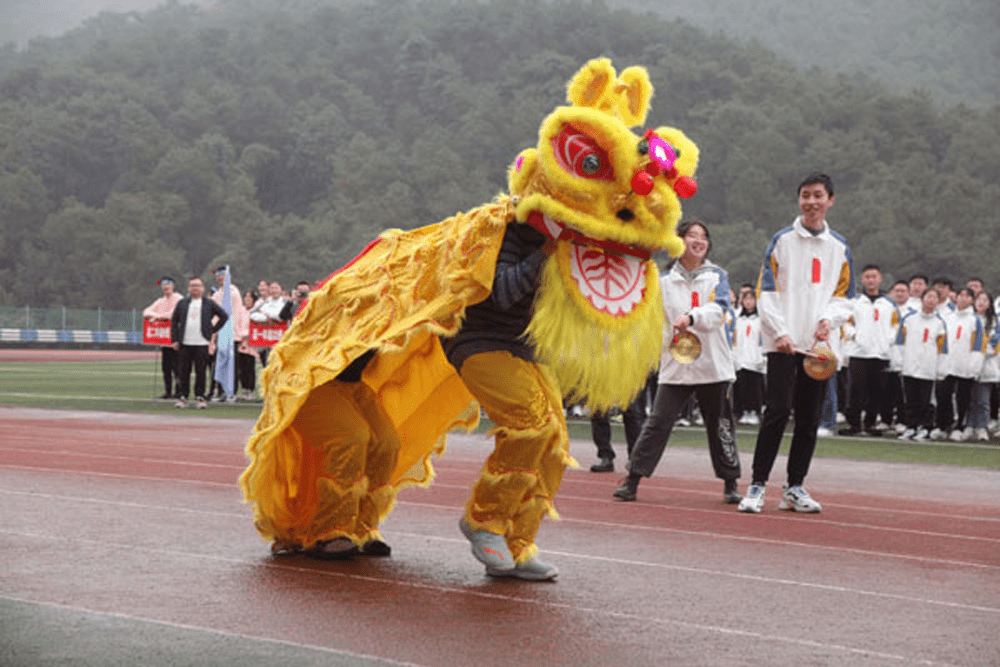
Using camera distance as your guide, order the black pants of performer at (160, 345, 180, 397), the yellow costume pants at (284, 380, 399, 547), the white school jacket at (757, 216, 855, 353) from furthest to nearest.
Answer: the black pants of performer at (160, 345, 180, 397) < the white school jacket at (757, 216, 855, 353) < the yellow costume pants at (284, 380, 399, 547)

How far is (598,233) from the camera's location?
641 centimetres

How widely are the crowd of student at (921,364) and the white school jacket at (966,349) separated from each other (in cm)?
1

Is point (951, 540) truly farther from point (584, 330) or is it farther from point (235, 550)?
point (235, 550)

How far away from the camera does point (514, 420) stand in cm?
667

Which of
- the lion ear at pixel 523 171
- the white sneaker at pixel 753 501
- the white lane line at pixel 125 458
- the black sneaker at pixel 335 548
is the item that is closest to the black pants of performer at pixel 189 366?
the white lane line at pixel 125 458

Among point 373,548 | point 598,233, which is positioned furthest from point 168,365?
point 598,233

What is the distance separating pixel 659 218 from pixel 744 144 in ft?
275

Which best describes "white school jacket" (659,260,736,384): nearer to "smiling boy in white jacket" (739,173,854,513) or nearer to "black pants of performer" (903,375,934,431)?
"smiling boy in white jacket" (739,173,854,513)

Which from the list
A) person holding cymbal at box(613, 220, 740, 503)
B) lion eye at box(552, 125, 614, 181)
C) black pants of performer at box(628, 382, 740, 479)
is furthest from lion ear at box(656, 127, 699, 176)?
black pants of performer at box(628, 382, 740, 479)

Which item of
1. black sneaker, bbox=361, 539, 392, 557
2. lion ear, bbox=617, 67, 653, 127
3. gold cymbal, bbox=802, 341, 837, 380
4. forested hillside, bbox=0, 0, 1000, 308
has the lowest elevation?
black sneaker, bbox=361, 539, 392, 557

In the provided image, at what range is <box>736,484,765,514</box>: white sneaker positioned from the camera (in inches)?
392

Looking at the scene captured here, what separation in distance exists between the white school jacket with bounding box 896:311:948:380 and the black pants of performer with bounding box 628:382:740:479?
26.7 feet

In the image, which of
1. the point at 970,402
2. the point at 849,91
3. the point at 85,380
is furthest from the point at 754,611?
the point at 849,91

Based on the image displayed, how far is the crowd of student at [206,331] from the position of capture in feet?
71.1
